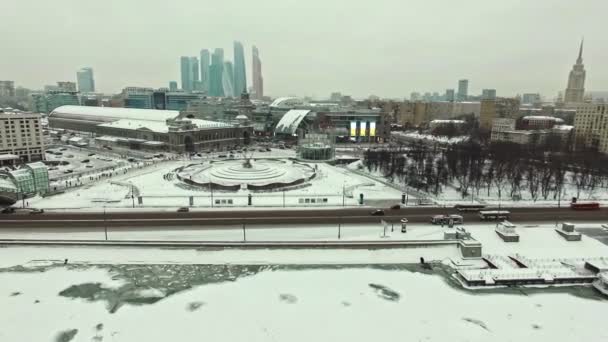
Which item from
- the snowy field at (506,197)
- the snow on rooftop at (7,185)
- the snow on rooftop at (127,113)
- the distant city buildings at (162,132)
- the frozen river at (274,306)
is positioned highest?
the snow on rooftop at (127,113)

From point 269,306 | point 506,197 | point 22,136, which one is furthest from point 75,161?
point 506,197

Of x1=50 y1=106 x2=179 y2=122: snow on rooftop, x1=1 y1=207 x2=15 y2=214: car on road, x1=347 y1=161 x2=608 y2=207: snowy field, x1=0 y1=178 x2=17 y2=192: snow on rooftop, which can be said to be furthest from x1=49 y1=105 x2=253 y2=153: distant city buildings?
x1=347 y1=161 x2=608 y2=207: snowy field

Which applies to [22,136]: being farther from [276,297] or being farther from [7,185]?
[276,297]

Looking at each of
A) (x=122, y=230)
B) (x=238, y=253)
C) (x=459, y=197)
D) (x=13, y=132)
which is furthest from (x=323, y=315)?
(x=13, y=132)

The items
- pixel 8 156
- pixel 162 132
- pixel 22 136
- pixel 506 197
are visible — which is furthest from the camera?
pixel 162 132

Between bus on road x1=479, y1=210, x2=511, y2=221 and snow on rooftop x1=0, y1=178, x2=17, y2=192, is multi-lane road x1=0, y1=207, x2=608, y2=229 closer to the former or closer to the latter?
bus on road x1=479, y1=210, x2=511, y2=221

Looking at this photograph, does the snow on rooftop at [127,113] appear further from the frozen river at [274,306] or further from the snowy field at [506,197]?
the frozen river at [274,306]

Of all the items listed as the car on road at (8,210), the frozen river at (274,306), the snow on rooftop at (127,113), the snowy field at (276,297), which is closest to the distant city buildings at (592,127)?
the snowy field at (276,297)
